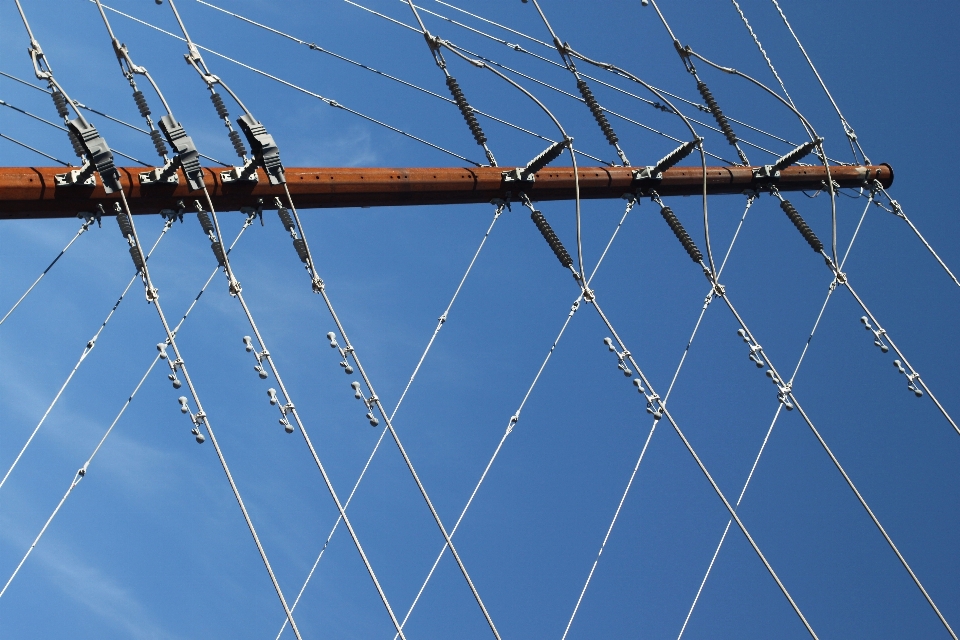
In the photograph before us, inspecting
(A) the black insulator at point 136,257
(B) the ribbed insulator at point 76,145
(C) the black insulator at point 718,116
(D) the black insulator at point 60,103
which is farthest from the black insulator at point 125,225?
(C) the black insulator at point 718,116

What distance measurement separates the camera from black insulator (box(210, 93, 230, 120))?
22.1 meters

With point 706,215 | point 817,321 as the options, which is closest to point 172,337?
point 706,215

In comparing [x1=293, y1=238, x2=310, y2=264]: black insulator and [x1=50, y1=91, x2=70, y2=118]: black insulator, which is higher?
[x1=293, y1=238, x2=310, y2=264]: black insulator

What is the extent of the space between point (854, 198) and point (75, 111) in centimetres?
2120

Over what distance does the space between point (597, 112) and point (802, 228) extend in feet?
18.2

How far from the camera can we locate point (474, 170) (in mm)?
25875

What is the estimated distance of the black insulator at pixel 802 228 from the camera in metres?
30.1

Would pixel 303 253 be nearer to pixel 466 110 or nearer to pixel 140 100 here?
pixel 140 100

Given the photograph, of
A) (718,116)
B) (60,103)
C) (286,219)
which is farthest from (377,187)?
(718,116)

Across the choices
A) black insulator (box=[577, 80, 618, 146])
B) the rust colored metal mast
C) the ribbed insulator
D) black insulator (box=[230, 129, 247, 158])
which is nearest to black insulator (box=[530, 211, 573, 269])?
the rust colored metal mast

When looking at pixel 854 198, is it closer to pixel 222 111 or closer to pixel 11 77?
pixel 222 111

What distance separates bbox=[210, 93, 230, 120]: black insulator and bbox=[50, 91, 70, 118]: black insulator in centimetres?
281

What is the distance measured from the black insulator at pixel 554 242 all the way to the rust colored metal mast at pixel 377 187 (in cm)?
101

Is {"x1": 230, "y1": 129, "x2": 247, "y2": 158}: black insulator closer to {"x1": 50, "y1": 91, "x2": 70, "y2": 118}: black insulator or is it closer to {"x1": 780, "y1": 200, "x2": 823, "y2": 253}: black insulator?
{"x1": 50, "y1": 91, "x2": 70, "y2": 118}: black insulator
